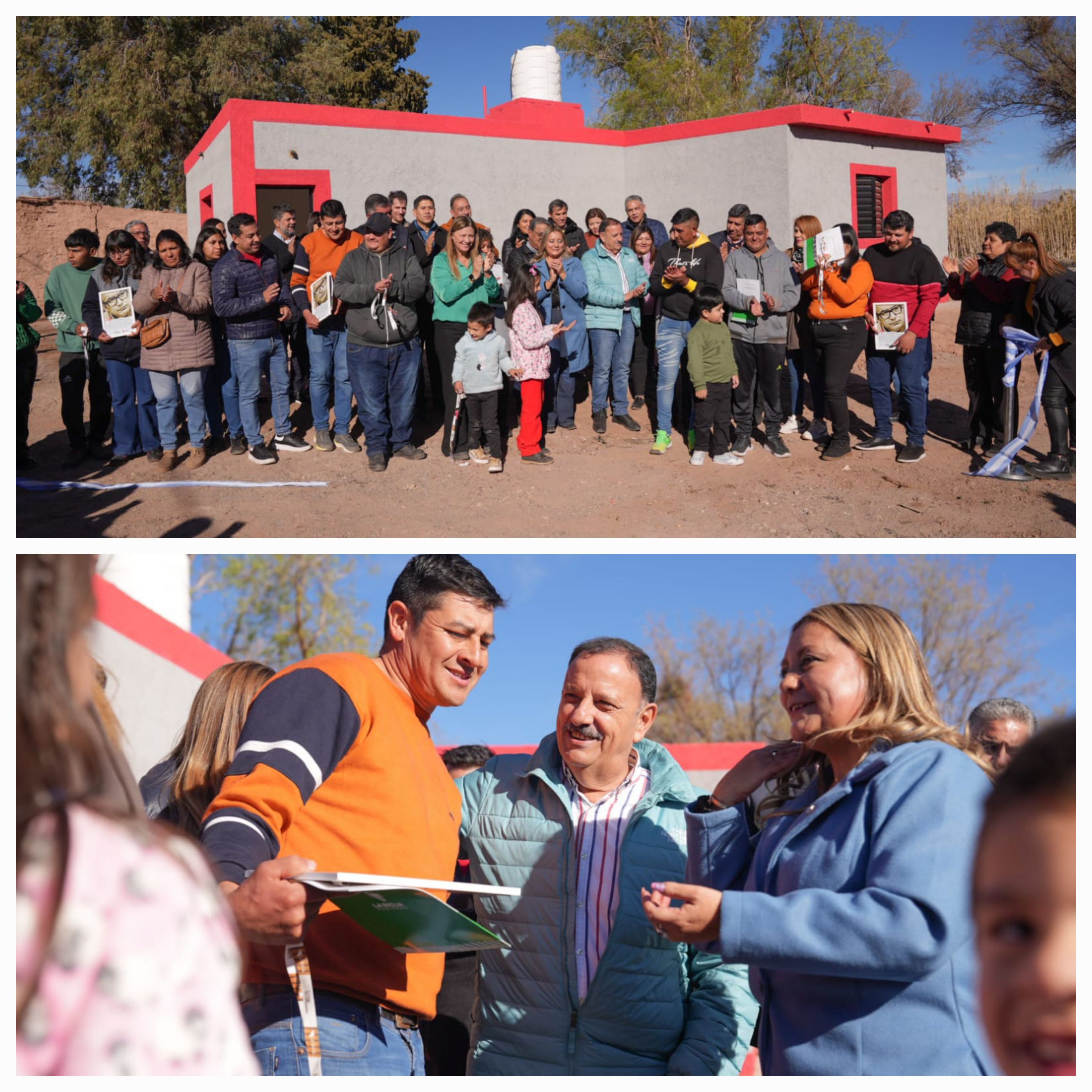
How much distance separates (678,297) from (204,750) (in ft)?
21.9

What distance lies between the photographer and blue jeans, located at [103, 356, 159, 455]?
799cm

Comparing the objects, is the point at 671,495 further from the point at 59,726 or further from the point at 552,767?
the point at 59,726

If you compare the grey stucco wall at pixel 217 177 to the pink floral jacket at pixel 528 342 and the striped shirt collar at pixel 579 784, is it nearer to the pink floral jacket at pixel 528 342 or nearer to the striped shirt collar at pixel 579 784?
the pink floral jacket at pixel 528 342

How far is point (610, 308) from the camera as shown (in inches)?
360

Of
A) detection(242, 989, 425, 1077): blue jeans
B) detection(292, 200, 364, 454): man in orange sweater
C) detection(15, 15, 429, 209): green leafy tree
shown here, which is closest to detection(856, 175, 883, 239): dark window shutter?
detection(292, 200, 364, 454): man in orange sweater

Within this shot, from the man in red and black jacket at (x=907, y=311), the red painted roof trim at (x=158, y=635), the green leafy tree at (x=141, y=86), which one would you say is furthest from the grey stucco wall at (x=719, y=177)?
the green leafy tree at (x=141, y=86)

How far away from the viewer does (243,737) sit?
2143 mm

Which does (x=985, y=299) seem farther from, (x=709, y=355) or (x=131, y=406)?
(x=131, y=406)

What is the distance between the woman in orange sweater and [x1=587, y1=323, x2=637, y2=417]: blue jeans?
165 centimetres

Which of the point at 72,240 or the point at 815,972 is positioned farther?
the point at 72,240

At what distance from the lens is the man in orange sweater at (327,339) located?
853 centimetres

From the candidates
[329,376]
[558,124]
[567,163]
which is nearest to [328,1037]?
[329,376]
